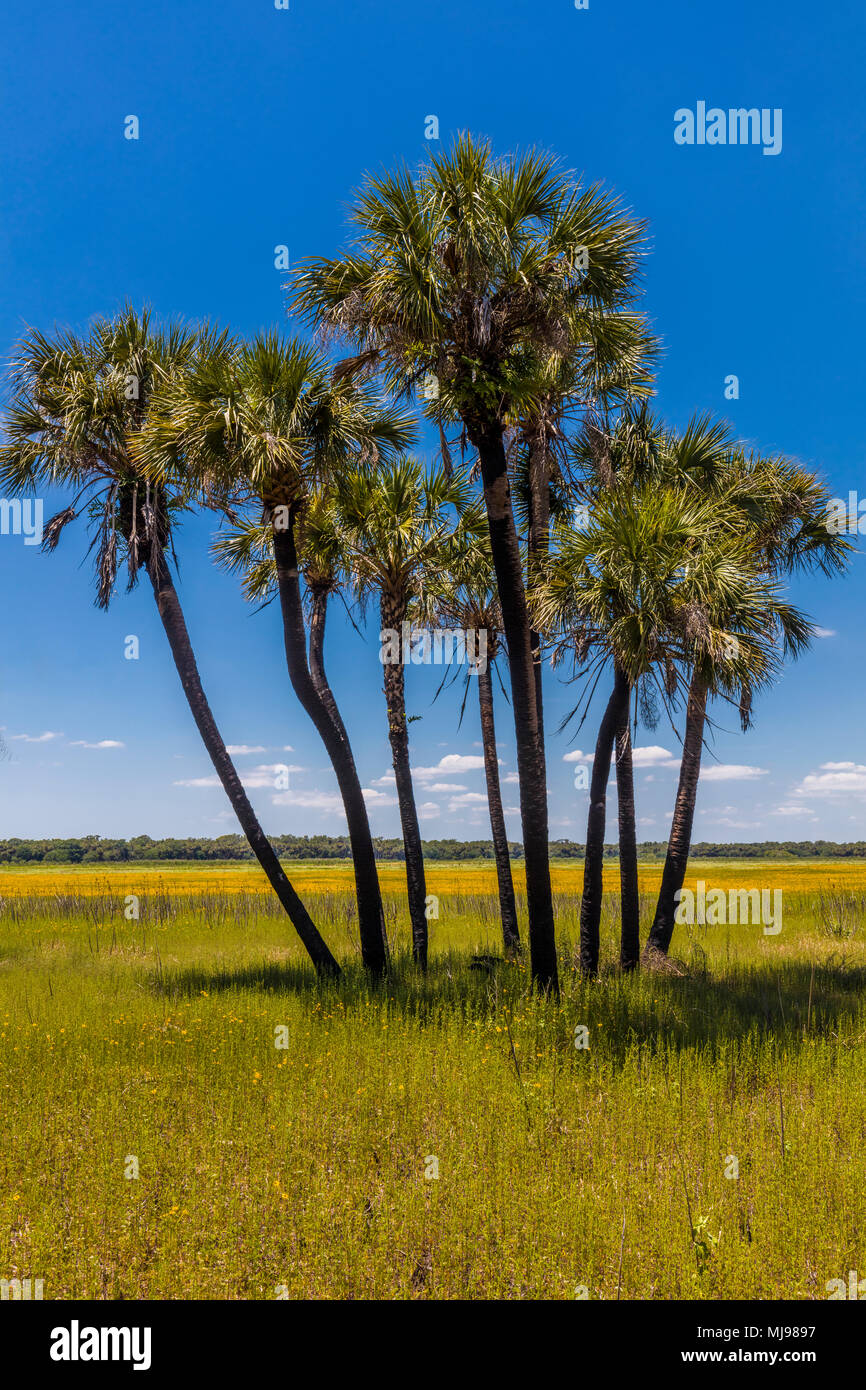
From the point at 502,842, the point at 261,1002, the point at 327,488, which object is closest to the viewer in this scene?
the point at 261,1002

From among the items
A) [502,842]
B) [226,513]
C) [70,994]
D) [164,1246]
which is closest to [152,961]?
[70,994]

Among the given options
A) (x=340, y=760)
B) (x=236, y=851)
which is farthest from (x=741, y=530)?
(x=236, y=851)

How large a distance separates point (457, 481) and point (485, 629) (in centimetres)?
355

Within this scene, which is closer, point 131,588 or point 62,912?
point 131,588

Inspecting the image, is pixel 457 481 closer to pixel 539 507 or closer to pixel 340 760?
pixel 539 507

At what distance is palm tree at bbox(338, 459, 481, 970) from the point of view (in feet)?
53.3

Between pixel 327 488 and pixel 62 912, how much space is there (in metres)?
18.9

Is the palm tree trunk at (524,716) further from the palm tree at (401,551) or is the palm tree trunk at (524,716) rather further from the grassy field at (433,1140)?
the palm tree at (401,551)

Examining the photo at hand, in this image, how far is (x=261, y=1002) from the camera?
497 inches

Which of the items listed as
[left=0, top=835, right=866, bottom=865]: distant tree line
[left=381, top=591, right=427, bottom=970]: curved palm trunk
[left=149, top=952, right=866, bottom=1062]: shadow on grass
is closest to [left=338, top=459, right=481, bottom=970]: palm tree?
[left=381, top=591, right=427, bottom=970]: curved palm trunk

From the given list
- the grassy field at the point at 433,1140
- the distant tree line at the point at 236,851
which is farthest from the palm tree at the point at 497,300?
the distant tree line at the point at 236,851

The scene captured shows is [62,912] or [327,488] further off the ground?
[327,488]

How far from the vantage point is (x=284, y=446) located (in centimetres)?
1284
